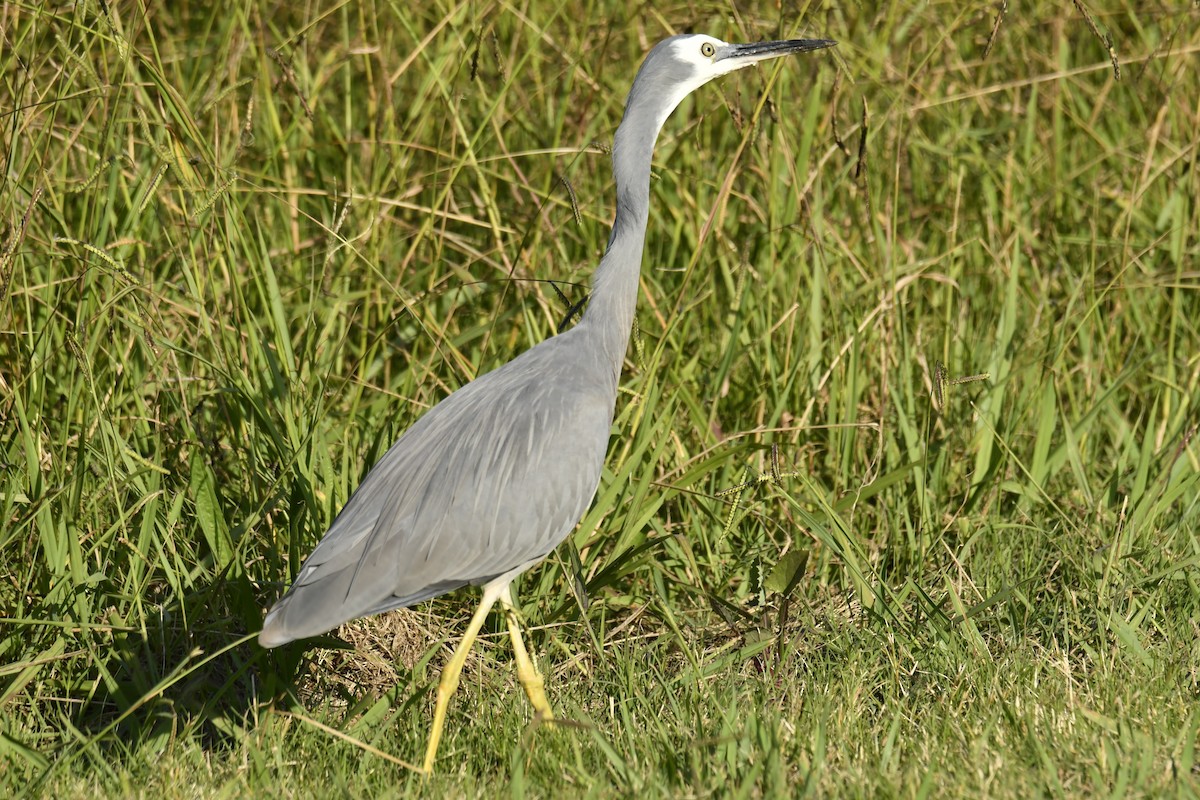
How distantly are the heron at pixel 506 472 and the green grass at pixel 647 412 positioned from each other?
19cm

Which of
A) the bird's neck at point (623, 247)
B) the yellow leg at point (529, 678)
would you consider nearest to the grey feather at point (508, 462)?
the bird's neck at point (623, 247)

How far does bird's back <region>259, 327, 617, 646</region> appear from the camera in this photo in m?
3.32

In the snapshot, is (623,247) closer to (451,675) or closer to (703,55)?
(703,55)

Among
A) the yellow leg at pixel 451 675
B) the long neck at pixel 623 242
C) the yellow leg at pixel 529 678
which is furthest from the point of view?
the long neck at pixel 623 242

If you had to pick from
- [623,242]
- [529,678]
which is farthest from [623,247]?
[529,678]

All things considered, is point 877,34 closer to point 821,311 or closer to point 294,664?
point 821,311

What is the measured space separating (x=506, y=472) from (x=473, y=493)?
0.11 m

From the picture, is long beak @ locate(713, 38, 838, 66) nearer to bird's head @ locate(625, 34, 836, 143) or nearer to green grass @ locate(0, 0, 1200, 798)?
bird's head @ locate(625, 34, 836, 143)

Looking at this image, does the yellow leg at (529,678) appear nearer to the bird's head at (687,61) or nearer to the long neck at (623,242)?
the long neck at (623,242)

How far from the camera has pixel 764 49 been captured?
150 inches

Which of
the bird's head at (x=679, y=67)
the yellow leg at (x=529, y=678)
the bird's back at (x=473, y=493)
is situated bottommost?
the yellow leg at (x=529, y=678)

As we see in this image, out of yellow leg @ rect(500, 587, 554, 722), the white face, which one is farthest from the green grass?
the white face

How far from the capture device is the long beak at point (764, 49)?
12.3 feet

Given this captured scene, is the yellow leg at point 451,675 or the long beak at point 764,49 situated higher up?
the long beak at point 764,49
